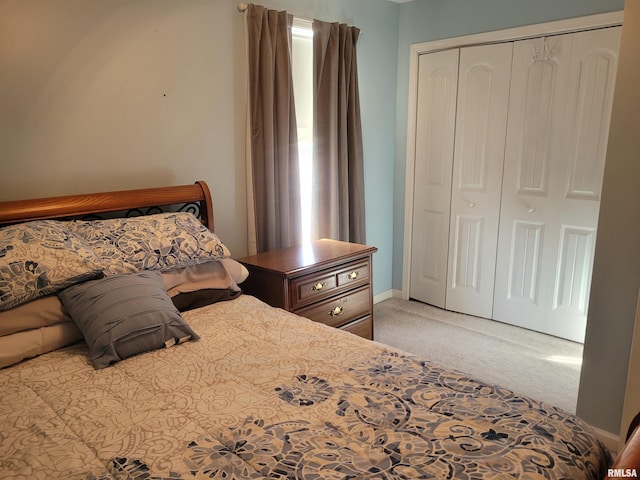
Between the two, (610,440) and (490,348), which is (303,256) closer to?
(490,348)

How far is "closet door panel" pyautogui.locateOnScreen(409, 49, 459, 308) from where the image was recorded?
3.66 meters

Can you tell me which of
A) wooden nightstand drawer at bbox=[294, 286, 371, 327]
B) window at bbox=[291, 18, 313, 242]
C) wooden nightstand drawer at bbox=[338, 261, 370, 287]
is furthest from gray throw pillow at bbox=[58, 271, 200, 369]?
window at bbox=[291, 18, 313, 242]

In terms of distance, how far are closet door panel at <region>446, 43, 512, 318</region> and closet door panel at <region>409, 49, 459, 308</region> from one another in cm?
6

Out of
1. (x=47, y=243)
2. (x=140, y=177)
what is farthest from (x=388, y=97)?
(x=47, y=243)

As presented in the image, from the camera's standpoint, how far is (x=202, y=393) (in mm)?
1470

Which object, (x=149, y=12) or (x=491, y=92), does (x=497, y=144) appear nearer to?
(x=491, y=92)

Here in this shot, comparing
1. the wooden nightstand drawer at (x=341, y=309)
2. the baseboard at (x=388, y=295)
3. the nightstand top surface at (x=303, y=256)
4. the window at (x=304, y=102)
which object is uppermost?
the window at (x=304, y=102)

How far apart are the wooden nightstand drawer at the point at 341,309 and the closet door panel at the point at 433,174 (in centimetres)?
112

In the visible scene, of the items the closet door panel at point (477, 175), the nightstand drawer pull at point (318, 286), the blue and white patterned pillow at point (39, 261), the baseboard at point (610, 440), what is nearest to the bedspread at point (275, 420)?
the blue and white patterned pillow at point (39, 261)

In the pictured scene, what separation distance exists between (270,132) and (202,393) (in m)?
1.79

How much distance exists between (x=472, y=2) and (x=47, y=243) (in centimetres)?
314

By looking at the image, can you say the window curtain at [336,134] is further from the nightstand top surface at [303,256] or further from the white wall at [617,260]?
the white wall at [617,260]

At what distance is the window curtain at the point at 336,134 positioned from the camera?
322 centimetres

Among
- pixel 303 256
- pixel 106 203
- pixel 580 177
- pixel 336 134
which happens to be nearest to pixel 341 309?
pixel 303 256
